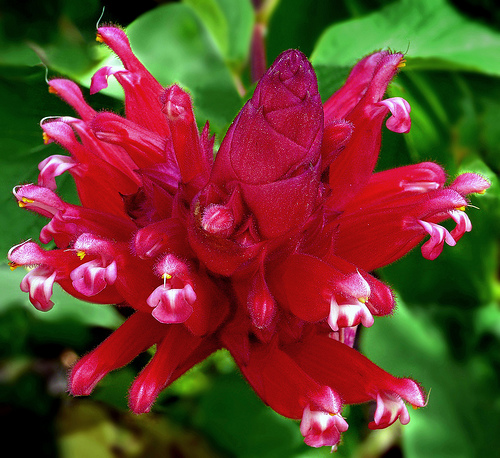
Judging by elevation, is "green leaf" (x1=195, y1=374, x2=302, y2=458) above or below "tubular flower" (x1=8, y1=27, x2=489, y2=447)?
below

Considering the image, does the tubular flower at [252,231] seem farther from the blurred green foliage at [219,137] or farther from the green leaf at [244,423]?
the green leaf at [244,423]

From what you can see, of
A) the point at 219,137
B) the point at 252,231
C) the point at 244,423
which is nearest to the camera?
the point at 252,231

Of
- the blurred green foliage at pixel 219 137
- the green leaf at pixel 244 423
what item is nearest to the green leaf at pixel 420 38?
the blurred green foliage at pixel 219 137

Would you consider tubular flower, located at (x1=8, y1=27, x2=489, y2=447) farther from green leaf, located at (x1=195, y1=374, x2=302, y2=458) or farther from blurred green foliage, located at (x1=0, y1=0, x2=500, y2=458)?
green leaf, located at (x1=195, y1=374, x2=302, y2=458)

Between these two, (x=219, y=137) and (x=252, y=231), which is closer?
(x=252, y=231)

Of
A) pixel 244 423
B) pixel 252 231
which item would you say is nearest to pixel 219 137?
pixel 252 231

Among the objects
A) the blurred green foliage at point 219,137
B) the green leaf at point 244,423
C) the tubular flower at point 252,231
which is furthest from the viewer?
the green leaf at point 244,423

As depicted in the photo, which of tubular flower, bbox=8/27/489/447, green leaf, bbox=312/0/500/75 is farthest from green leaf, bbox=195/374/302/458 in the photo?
green leaf, bbox=312/0/500/75

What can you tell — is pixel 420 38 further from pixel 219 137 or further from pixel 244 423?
pixel 244 423
